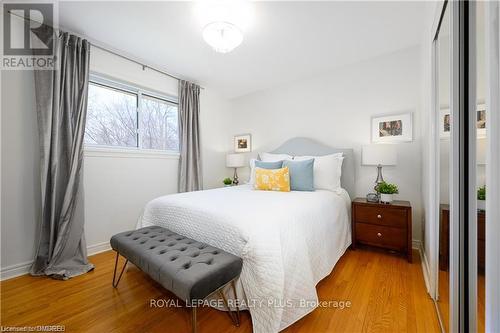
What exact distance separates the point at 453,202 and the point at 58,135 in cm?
307

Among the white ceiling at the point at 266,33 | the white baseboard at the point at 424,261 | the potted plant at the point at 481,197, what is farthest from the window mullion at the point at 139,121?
the white baseboard at the point at 424,261

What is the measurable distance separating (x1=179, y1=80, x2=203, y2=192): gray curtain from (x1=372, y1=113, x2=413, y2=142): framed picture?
260 cm

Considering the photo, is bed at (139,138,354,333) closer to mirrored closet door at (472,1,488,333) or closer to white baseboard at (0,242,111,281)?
mirrored closet door at (472,1,488,333)

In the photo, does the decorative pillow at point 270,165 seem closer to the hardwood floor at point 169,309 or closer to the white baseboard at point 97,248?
the hardwood floor at point 169,309

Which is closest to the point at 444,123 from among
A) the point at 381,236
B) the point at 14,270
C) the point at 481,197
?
the point at 481,197

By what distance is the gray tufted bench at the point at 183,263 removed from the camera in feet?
3.45

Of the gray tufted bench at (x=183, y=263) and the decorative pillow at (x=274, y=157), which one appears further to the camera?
the decorative pillow at (x=274, y=157)

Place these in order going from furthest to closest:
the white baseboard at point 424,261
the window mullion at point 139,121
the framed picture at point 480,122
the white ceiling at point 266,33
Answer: the window mullion at point 139,121, the white ceiling at point 266,33, the white baseboard at point 424,261, the framed picture at point 480,122

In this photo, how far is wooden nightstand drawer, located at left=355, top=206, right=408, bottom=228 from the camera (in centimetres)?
214

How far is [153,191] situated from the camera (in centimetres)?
296

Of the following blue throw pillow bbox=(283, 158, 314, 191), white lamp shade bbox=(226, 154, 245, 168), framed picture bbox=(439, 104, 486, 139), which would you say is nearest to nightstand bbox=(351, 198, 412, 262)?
blue throw pillow bbox=(283, 158, 314, 191)

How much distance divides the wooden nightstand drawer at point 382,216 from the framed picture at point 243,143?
86.1 inches

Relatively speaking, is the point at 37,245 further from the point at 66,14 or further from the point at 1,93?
the point at 66,14

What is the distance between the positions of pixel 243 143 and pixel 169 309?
297 centimetres
